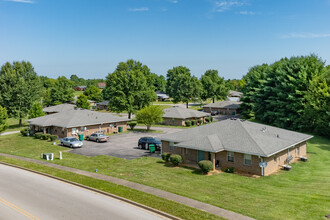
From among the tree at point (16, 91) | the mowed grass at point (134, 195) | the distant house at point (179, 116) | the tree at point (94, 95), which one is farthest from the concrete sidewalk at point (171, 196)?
the tree at point (94, 95)

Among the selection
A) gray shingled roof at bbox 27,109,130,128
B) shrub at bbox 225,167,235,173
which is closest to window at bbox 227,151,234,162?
shrub at bbox 225,167,235,173

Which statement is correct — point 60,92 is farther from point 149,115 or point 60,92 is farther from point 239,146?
point 239,146

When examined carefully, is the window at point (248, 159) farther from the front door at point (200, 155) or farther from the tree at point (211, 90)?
the tree at point (211, 90)

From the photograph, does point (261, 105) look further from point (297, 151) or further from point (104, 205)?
point (104, 205)

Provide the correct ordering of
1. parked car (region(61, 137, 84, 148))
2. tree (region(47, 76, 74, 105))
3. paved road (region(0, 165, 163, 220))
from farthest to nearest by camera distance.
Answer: tree (region(47, 76, 74, 105))
parked car (region(61, 137, 84, 148))
paved road (region(0, 165, 163, 220))

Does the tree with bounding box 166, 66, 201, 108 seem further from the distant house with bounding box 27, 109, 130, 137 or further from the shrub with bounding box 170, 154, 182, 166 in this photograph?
the shrub with bounding box 170, 154, 182, 166

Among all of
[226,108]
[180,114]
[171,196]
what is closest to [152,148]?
[171,196]

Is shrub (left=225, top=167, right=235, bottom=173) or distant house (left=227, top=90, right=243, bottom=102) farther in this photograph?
distant house (left=227, top=90, right=243, bottom=102)

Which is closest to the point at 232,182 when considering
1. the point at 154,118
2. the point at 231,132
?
the point at 231,132
